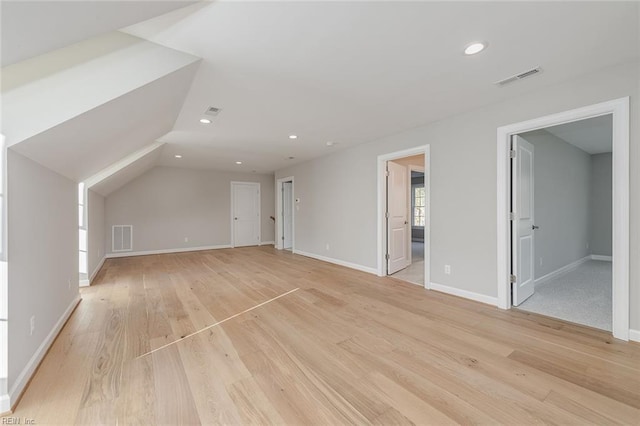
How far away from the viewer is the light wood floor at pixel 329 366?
1477mm

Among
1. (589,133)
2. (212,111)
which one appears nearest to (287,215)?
(212,111)

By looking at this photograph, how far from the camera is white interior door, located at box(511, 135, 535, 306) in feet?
9.72

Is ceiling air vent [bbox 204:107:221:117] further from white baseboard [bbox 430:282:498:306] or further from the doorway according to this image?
white baseboard [bbox 430:282:498:306]

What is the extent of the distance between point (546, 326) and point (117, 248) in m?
8.19

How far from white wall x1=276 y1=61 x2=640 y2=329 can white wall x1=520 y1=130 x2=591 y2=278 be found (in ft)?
3.49

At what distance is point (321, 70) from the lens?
2.21 metres

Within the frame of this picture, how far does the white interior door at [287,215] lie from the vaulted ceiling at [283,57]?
476 centimetres

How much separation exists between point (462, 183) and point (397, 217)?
1590 millimetres

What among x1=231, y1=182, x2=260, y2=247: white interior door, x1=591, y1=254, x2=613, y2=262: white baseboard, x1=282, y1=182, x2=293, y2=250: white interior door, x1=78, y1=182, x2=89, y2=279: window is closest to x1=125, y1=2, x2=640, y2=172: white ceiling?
x1=78, y1=182, x2=89, y2=279: window

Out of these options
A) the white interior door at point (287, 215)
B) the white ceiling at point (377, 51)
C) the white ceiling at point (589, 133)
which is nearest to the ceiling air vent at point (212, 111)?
the white ceiling at point (377, 51)

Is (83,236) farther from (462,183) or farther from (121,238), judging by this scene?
(462,183)

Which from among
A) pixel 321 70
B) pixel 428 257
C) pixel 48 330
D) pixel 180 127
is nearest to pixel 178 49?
pixel 321 70

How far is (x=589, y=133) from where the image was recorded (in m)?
4.29

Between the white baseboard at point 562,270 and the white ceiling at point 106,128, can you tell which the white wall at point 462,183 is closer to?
the white baseboard at point 562,270
